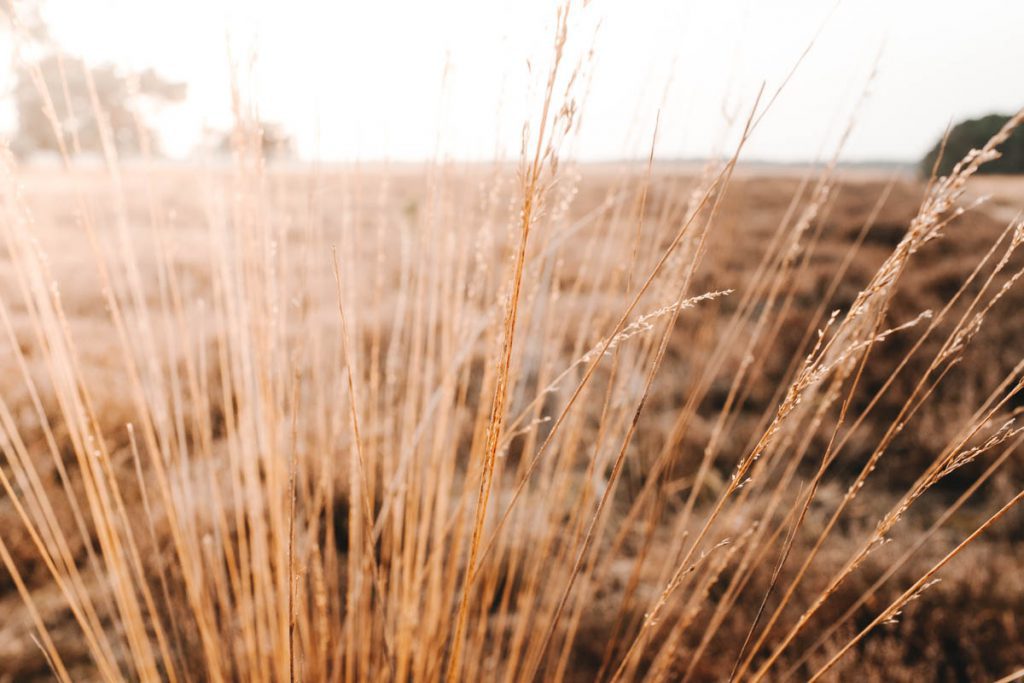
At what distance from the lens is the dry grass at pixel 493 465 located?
706mm

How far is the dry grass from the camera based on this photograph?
2.31ft

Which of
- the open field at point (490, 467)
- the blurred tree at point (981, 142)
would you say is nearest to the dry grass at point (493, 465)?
the open field at point (490, 467)

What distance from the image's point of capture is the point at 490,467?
1.90 feet

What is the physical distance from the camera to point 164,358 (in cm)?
332

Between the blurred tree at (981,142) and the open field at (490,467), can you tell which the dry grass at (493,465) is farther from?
the blurred tree at (981,142)

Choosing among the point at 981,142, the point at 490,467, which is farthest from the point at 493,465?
the point at 981,142

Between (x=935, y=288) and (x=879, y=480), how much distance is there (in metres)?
2.64

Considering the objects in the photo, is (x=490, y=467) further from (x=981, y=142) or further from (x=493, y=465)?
(x=981, y=142)

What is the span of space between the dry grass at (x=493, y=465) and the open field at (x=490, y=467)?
0.04ft

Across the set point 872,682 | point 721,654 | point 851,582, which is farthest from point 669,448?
Result: point 851,582

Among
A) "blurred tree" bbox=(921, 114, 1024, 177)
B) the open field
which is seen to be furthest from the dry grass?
"blurred tree" bbox=(921, 114, 1024, 177)

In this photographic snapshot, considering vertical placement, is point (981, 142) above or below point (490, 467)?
above

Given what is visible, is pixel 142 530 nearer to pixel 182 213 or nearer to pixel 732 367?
pixel 732 367

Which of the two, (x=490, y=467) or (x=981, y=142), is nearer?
(x=490, y=467)
